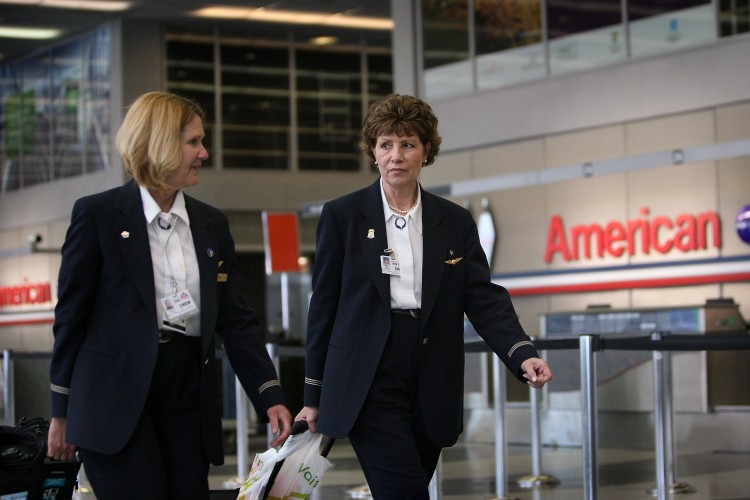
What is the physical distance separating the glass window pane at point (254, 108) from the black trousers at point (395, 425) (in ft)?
68.9

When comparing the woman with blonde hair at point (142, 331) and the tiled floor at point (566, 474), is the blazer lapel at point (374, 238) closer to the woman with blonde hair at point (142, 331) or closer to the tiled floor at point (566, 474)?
the woman with blonde hair at point (142, 331)

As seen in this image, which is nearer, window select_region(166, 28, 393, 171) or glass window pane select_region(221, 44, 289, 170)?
window select_region(166, 28, 393, 171)

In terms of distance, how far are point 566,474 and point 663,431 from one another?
8.19 ft

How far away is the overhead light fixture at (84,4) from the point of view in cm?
2233

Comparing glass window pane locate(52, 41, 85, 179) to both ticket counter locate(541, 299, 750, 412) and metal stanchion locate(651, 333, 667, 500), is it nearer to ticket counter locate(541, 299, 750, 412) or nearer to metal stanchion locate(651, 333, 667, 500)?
ticket counter locate(541, 299, 750, 412)

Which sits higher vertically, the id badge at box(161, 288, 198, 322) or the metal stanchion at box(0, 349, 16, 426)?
the id badge at box(161, 288, 198, 322)

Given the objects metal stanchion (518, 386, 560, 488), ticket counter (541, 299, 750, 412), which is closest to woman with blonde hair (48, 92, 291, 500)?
metal stanchion (518, 386, 560, 488)

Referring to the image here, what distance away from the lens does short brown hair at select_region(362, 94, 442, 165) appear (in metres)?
4.09

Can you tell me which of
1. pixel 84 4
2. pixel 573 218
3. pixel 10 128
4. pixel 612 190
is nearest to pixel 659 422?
pixel 612 190

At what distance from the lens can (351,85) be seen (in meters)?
25.8

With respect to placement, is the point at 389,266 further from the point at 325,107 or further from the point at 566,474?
the point at 325,107

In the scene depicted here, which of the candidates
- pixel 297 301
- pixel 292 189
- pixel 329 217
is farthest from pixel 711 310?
pixel 292 189

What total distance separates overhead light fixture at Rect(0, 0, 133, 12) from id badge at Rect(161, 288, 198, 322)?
19818 millimetres

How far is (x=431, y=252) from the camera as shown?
411cm
